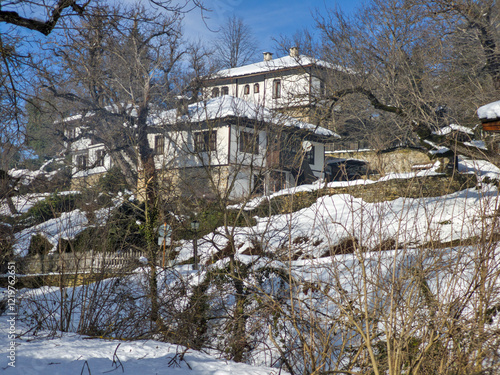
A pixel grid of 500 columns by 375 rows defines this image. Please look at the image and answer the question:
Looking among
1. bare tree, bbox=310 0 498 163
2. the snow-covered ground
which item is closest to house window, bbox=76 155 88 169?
bare tree, bbox=310 0 498 163

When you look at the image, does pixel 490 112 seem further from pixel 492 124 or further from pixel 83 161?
pixel 83 161

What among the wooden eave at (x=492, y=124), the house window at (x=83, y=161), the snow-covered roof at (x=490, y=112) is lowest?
the wooden eave at (x=492, y=124)

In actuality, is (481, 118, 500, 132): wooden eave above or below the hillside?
above

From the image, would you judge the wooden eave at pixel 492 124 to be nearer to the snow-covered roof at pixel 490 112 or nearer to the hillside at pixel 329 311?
the snow-covered roof at pixel 490 112

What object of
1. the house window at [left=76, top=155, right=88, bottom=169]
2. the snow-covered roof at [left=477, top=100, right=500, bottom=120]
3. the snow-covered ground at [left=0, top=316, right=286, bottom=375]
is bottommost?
the snow-covered ground at [left=0, top=316, right=286, bottom=375]

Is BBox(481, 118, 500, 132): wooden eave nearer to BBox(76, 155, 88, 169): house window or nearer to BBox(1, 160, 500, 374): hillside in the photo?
BBox(1, 160, 500, 374): hillside

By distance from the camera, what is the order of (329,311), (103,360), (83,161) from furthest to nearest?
(83,161) < (329,311) < (103,360)

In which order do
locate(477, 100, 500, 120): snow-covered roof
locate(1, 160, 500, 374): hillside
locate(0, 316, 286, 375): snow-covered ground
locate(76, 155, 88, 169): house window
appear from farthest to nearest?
1. locate(76, 155, 88, 169): house window
2. locate(477, 100, 500, 120): snow-covered roof
3. locate(0, 316, 286, 375): snow-covered ground
4. locate(1, 160, 500, 374): hillside

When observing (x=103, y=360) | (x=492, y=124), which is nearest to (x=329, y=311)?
(x=103, y=360)

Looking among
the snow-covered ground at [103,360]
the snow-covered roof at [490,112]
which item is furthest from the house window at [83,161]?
Result: the snow-covered roof at [490,112]

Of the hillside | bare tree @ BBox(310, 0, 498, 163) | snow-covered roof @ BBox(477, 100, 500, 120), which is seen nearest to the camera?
the hillside

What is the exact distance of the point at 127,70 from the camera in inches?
1083

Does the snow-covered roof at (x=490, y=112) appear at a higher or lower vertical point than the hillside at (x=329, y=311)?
higher

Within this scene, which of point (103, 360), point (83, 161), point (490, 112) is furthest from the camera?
point (83, 161)
